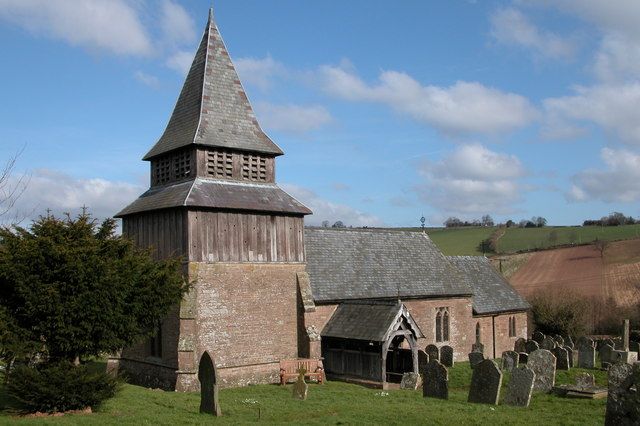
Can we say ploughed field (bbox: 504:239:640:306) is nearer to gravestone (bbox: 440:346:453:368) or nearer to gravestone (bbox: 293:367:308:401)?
gravestone (bbox: 440:346:453:368)

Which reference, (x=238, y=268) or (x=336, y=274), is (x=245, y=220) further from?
(x=336, y=274)

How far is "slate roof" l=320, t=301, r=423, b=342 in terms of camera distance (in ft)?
78.8

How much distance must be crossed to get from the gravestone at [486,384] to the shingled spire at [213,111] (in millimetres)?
12488

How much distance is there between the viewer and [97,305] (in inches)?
598

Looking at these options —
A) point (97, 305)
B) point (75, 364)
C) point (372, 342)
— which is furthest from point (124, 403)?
point (372, 342)

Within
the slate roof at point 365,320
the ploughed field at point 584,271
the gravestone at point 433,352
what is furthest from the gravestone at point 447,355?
the ploughed field at point 584,271

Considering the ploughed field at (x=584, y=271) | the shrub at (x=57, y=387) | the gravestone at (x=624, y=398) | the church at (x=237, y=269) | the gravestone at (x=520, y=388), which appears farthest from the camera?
the ploughed field at (x=584, y=271)

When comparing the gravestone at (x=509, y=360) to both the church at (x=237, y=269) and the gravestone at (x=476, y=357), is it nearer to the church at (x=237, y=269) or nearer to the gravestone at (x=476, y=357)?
the gravestone at (x=476, y=357)

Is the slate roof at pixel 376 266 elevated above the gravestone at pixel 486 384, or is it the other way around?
the slate roof at pixel 376 266

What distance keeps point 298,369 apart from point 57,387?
10.1 metres

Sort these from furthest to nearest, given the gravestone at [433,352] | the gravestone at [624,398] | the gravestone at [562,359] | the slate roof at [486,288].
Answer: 1. the slate roof at [486,288]
2. the gravestone at [433,352]
3. the gravestone at [562,359]
4. the gravestone at [624,398]

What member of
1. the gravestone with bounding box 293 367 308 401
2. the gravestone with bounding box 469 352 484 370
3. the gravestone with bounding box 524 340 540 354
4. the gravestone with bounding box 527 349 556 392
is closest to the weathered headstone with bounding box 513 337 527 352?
the gravestone with bounding box 524 340 540 354

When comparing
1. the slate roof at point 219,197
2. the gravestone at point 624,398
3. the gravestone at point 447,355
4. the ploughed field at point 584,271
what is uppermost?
the slate roof at point 219,197

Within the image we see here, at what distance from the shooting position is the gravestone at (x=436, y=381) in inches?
716
